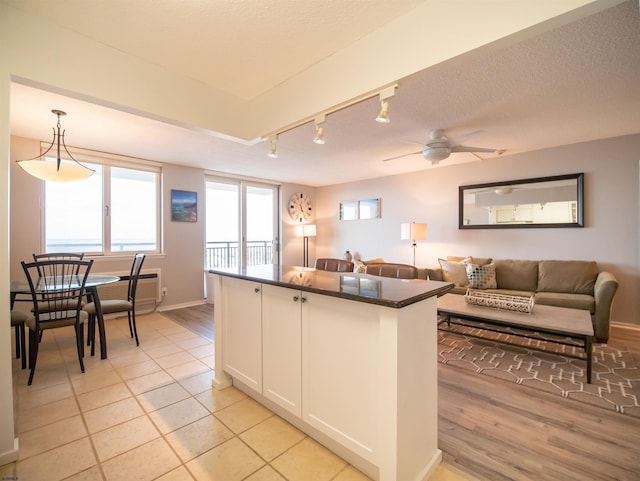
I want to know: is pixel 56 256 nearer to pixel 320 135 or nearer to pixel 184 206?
pixel 184 206

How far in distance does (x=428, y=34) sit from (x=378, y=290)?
139 cm

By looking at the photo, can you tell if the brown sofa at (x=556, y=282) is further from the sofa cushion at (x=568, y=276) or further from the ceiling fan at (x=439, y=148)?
the ceiling fan at (x=439, y=148)

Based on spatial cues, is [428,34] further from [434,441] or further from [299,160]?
[299,160]

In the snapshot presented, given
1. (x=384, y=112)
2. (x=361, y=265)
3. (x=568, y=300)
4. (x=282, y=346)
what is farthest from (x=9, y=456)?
(x=568, y=300)

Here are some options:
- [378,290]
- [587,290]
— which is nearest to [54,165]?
[378,290]

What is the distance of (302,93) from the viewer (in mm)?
2230

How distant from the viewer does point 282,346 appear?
1.77m

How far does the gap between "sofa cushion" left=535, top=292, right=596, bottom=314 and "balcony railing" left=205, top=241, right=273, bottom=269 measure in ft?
15.7

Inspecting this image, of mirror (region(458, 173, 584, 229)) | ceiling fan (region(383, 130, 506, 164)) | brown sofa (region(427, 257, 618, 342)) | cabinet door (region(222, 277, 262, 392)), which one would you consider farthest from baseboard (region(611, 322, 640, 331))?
cabinet door (region(222, 277, 262, 392))

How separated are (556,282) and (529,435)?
9.05ft

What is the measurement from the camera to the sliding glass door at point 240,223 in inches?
217

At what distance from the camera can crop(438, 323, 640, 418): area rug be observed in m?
2.07

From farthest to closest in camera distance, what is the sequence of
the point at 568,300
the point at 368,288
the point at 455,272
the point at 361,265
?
the point at 455,272 < the point at 361,265 < the point at 568,300 < the point at 368,288

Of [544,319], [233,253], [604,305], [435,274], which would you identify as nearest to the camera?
[544,319]
